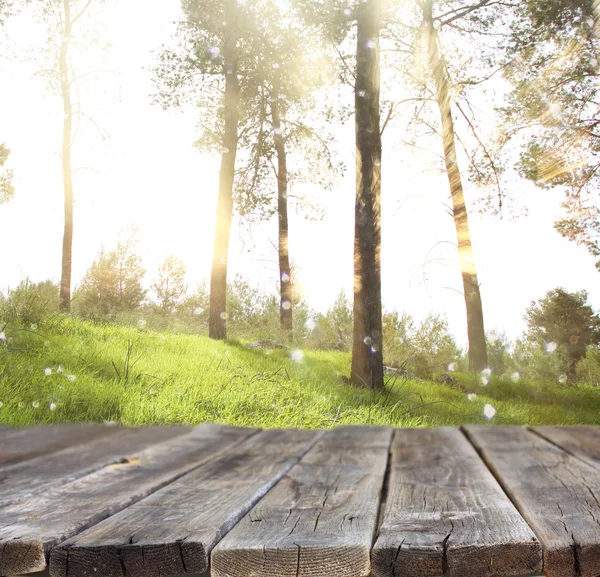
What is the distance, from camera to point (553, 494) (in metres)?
1.84

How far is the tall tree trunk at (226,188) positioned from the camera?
11.8 meters

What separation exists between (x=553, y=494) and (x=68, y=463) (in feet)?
6.00

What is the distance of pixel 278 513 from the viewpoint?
1638 millimetres

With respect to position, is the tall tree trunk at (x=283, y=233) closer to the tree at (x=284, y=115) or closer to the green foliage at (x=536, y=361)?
the tree at (x=284, y=115)

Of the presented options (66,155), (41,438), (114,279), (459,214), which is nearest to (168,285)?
(114,279)

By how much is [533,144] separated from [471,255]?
2.86m

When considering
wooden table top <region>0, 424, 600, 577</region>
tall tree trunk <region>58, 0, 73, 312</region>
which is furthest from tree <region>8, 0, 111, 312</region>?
wooden table top <region>0, 424, 600, 577</region>

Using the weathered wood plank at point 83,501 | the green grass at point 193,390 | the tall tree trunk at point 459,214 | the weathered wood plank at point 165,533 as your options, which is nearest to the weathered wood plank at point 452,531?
the weathered wood plank at point 165,533

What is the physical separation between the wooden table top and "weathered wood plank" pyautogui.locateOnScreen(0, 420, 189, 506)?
0.01 m

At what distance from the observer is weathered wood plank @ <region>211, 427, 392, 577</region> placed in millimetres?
1361

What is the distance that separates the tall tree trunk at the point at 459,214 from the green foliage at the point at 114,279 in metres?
11.7

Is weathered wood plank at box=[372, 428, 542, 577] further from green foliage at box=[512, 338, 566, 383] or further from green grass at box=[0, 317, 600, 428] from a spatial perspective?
green foliage at box=[512, 338, 566, 383]

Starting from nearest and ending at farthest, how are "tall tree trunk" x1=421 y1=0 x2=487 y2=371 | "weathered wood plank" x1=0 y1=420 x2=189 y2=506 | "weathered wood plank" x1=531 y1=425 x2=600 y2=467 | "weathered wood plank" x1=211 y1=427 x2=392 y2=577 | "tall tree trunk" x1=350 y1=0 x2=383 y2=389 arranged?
1. "weathered wood plank" x1=211 y1=427 x2=392 y2=577
2. "weathered wood plank" x1=0 y1=420 x2=189 y2=506
3. "weathered wood plank" x1=531 y1=425 x2=600 y2=467
4. "tall tree trunk" x1=350 y1=0 x2=383 y2=389
5. "tall tree trunk" x1=421 y1=0 x2=487 y2=371

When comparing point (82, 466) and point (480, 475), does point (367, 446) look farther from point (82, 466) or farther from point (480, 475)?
point (82, 466)
